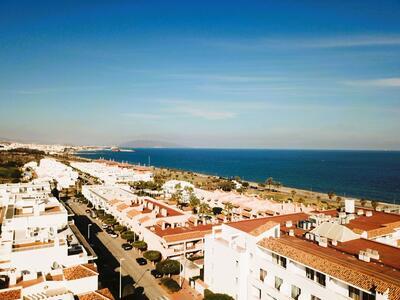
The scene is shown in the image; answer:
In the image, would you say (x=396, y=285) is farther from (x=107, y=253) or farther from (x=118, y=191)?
(x=118, y=191)

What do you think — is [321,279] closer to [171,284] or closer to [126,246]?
[171,284]

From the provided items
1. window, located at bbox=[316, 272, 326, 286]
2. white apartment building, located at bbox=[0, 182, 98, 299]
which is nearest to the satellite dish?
white apartment building, located at bbox=[0, 182, 98, 299]

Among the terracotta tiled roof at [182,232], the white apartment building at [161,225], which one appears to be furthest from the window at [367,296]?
the terracotta tiled roof at [182,232]

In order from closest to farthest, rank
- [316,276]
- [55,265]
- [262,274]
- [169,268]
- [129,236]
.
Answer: [316,276] → [262,274] → [55,265] → [169,268] → [129,236]

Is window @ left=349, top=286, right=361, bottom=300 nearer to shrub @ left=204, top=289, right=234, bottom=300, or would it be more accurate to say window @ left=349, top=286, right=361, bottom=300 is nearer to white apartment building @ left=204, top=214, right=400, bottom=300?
white apartment building @ left=204, top=214, right=400, bottom=300

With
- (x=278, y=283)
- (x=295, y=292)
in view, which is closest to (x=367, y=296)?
(x=295, y=292)

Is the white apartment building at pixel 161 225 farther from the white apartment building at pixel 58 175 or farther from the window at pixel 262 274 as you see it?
the white apartment building at pixel 58 175
